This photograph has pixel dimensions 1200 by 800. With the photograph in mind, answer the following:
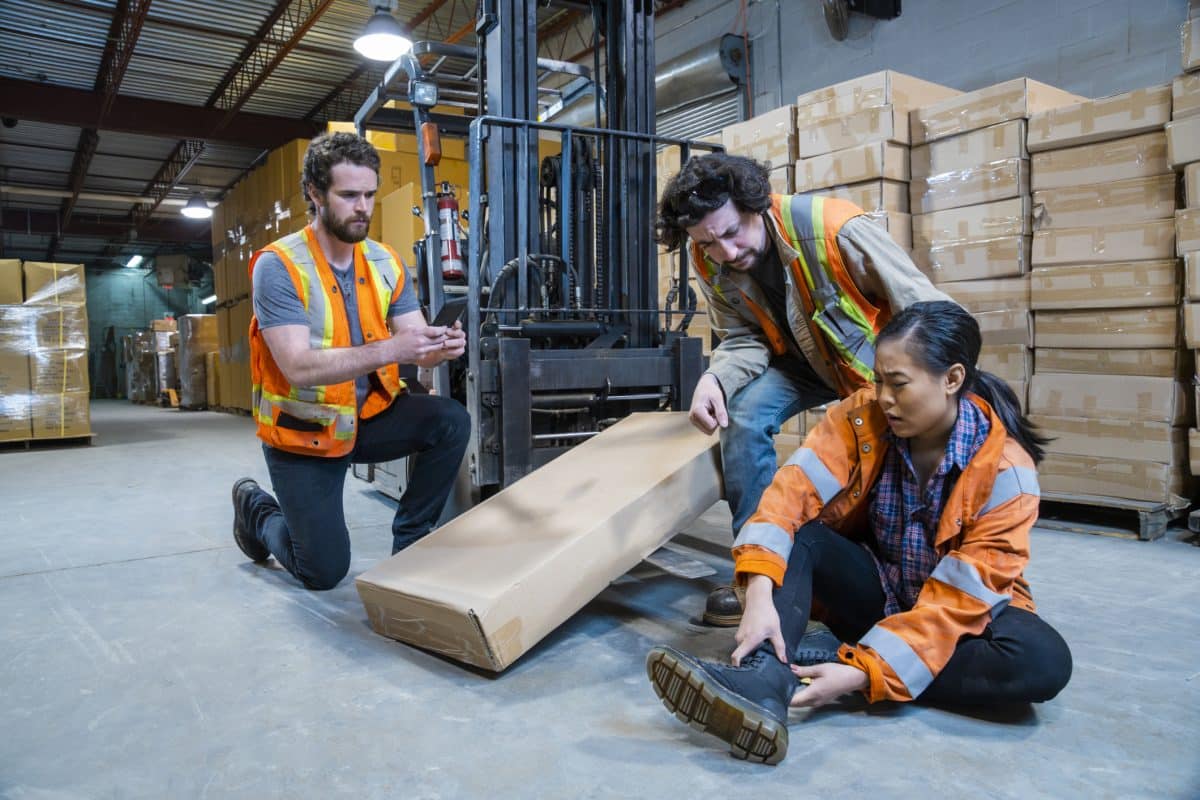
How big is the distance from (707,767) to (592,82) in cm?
356

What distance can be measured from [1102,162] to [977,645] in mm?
2972

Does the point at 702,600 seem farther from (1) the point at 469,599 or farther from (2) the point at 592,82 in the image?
(2) the point at 592,82

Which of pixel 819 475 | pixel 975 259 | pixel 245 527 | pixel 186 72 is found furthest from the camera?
pixel 186 72

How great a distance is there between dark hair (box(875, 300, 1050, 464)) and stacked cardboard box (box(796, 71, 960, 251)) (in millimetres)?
2585

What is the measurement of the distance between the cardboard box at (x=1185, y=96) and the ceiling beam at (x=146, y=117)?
11583mm

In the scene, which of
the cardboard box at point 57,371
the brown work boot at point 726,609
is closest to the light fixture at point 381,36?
the cardboard box at point 57,371

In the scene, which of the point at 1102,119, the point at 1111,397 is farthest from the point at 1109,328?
the point at 1102,119

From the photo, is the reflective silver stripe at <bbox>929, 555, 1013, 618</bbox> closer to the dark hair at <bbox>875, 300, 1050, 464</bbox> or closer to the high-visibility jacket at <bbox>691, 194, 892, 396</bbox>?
the dark hair at <bbox>875, 300, 1050, 464</bbox>

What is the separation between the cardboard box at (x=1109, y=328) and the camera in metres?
3.62

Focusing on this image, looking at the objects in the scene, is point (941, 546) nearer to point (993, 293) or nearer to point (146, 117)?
point (993, 293)

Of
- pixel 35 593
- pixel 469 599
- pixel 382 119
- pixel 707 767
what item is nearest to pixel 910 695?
pixel 707 767

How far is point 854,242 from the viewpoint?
2279 millimetres

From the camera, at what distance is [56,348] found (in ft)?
25.6

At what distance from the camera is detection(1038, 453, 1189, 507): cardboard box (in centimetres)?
361
